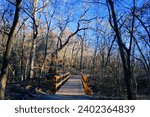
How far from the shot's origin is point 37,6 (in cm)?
3369

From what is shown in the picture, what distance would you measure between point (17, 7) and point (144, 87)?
103 feet

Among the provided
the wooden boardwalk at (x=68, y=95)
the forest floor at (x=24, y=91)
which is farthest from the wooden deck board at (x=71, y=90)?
the forest floor at (x=24, y=91)

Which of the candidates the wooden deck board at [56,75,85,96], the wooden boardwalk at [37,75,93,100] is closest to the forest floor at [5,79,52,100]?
the wooden boardwalk at [37,75,93,100]

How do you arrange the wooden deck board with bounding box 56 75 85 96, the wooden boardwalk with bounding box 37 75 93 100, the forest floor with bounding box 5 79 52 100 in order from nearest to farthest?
the forest floor with bounding box 5 79 52 100 < the wooden boardwalk with bounding box 37 75 93 100 < the wooden deck board with bounding box 56 75 85 96

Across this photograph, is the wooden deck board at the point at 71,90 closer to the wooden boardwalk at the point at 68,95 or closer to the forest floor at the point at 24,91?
the wooden boardwalk at the point at 68,95

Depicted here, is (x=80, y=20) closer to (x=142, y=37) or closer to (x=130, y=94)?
(x=142, y=37)

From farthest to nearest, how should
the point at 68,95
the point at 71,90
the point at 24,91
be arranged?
the point at 71,90
the point at 24,91
the point at 68,95

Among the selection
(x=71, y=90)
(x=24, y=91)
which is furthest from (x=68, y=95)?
(x=71, y=90)

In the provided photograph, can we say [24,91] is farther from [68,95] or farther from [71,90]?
[71,90]

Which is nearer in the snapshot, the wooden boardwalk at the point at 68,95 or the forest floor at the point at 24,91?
the forest floor at the point at 24,91

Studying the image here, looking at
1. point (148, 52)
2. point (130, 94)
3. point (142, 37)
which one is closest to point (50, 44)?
point (148, 52)

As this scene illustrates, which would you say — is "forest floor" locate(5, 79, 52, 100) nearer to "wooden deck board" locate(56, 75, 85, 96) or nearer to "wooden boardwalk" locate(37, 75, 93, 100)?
"wooden boardwalk" locate(37, 75, 93, 100)

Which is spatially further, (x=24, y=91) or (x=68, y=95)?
(x=24, y=91)

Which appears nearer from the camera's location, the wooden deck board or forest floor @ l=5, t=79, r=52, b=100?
forest floor @ l=5, t=79, r=52, b=100
